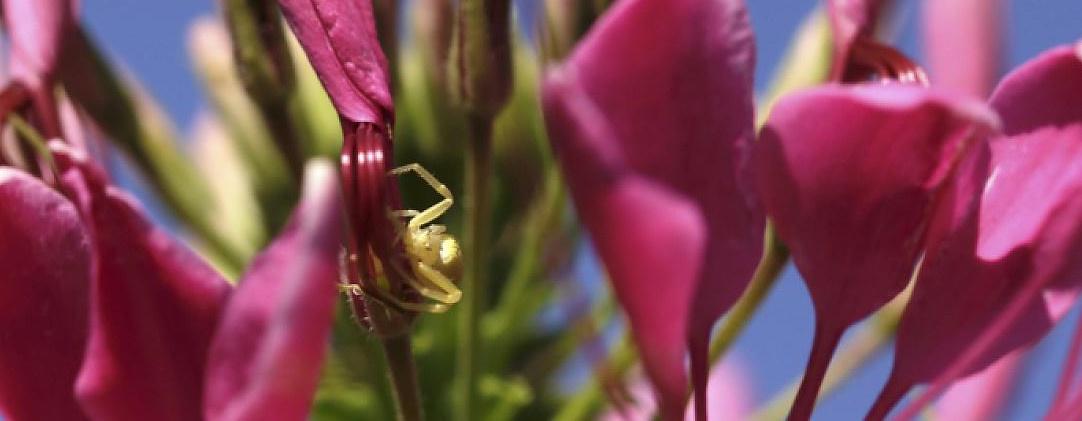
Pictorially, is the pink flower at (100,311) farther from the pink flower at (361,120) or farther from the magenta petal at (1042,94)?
the magenta petal at (1042,94)

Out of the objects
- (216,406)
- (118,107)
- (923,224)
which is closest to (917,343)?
(923,224)

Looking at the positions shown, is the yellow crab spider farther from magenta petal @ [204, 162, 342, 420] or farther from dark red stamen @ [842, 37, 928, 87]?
dark red stamen @ [842, 37, 928, 87]

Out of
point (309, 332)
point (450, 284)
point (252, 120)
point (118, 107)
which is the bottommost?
point (252, 120)

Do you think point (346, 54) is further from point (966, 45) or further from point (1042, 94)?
point (966, 45)

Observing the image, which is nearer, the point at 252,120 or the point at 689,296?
the point at 689,296

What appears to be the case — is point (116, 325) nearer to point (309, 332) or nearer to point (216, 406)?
point (216, 406)

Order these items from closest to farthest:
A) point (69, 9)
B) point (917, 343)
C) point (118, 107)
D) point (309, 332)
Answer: point (309, 332), point (917, 343), point (69, 9), point (118, 107)

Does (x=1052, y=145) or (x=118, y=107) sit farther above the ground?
(x=1052, y=145)

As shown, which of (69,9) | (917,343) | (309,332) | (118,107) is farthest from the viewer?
(118,107)

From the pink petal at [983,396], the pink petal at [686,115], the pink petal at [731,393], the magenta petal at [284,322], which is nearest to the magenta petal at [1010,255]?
the pink petal at [686,115]
